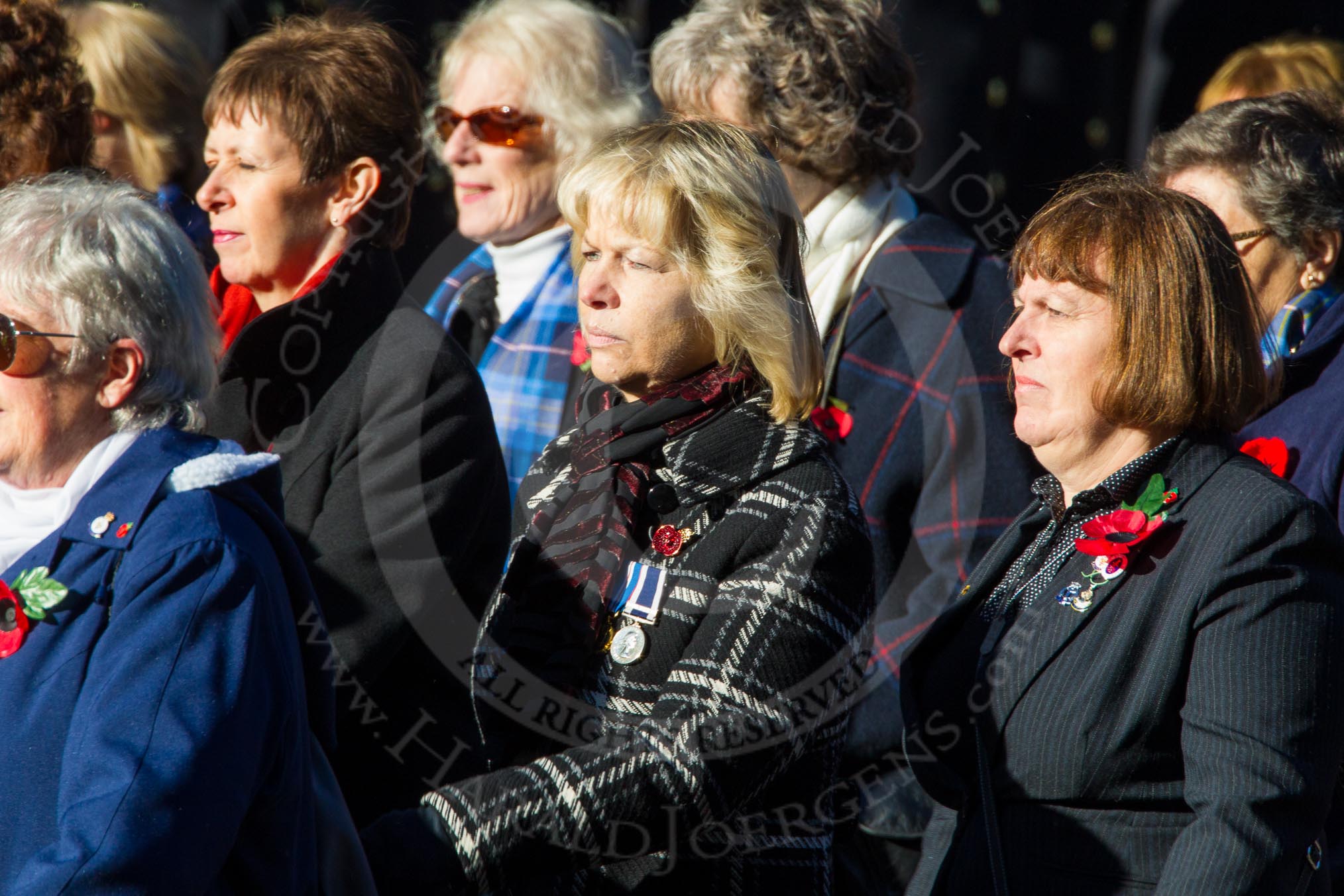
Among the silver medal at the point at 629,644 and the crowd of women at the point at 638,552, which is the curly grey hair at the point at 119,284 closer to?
the crowd of women at the point at 638,552

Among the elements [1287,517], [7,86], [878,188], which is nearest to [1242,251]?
[878,188]

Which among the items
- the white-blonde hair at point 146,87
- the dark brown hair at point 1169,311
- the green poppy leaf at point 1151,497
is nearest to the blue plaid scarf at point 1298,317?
the dark brown hair at point 1169,311

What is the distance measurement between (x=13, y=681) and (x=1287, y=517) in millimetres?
1758

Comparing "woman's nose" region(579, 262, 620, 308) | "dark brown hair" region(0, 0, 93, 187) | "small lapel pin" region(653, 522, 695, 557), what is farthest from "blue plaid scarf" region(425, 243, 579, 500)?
"small lapel pin" region(653, 522, 695, 557)

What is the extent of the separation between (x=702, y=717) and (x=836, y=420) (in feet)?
4.60

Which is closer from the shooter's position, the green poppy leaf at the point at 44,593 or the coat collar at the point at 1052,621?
the green poppy leaf at the point at 44,593

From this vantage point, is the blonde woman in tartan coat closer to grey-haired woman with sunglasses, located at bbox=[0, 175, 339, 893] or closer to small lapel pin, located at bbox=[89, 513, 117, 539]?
grey-haired woman with sunglasses, located at bbox=[0, 175, 339, 893]

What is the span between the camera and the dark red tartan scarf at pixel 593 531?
2254 millimetres

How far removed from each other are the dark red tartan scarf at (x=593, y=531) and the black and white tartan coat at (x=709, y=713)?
0.03m

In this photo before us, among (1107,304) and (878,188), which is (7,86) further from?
(1107,304)

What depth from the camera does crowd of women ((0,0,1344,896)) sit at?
1.89 metres

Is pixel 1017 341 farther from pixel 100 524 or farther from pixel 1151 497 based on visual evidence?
pixel 100 524

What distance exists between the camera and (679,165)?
2262mm

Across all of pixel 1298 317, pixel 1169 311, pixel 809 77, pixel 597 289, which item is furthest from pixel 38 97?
pixel 1298 317
